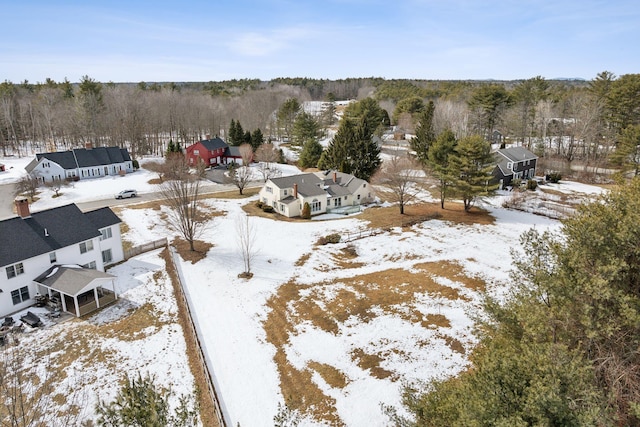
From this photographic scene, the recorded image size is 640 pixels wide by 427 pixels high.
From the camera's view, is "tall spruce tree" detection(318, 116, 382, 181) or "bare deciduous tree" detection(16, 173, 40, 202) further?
"tall spruce tree" detection(318, 116, 382, 181)

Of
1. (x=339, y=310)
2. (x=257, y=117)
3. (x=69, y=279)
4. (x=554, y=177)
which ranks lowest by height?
(x=339, y=310)

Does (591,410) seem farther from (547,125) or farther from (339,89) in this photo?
(339,89)

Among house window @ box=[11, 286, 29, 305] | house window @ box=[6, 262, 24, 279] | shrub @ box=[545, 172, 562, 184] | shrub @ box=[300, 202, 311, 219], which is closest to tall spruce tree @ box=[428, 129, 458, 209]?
shrub @ box=[300, 202, 311, 219]

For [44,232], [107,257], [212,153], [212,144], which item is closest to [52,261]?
[44,232]

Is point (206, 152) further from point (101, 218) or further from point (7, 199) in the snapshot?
point (101, 218)

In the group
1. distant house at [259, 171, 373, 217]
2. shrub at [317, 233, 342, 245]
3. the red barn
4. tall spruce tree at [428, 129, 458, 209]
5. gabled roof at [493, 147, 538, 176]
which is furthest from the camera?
the red barn

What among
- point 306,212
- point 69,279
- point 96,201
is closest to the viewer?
point 69,279

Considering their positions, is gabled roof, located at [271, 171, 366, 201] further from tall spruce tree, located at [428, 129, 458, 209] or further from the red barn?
the red barn
